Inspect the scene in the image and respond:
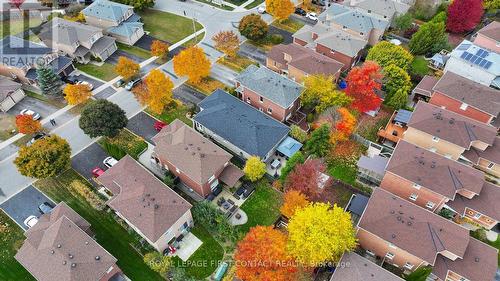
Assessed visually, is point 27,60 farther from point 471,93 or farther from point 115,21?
point 471,93

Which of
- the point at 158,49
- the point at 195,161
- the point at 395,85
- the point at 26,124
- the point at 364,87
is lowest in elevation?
the point at 26,124

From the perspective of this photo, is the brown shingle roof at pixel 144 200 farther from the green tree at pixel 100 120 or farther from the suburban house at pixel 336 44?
the suburban house at pixel 336 44

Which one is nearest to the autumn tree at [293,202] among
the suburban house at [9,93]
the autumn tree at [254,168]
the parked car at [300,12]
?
the autumn tree at [254,168]

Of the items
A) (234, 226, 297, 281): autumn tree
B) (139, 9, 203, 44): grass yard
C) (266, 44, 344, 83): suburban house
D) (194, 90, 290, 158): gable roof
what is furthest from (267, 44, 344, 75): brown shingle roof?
(234, 226, 297, 281): autumn tree

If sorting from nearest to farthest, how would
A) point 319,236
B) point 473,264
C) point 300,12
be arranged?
point 319,236
point 473,264
point 300,12

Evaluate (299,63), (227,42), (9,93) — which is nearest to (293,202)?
(299,63)

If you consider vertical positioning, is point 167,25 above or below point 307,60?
below
